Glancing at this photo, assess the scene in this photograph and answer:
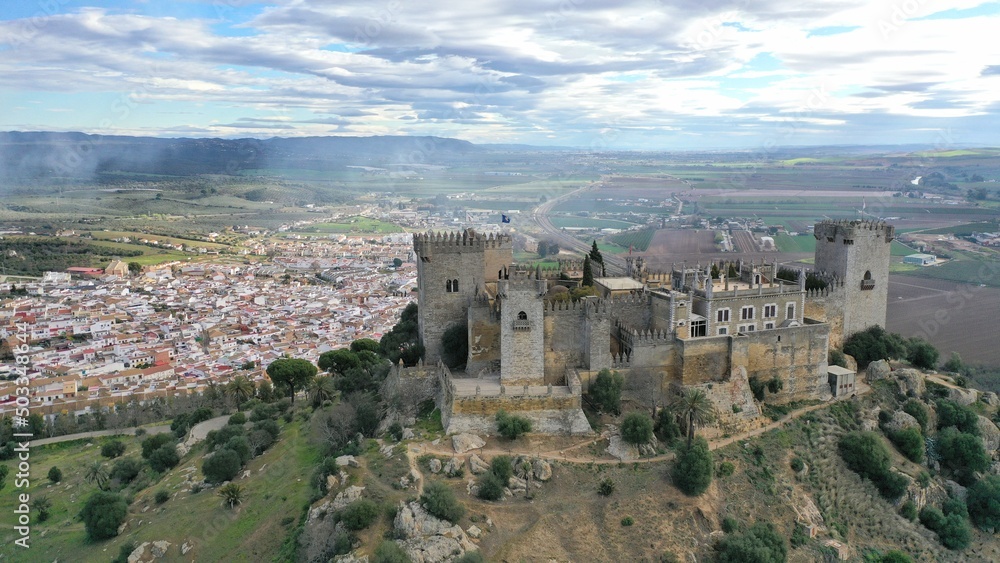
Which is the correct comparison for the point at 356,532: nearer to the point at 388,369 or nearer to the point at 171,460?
the point at 388,369

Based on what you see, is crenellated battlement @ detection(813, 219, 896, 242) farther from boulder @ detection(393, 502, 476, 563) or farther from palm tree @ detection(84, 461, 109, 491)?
palm tree @ detection(84, 461, 109, 491)

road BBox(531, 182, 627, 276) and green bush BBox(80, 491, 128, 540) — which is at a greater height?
road BBox(531, 182, 627, 276)

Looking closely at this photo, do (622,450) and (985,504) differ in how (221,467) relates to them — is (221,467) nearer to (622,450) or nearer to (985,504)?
(622,450)

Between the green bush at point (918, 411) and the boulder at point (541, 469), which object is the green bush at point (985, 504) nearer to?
the green bush at point (918, 411)

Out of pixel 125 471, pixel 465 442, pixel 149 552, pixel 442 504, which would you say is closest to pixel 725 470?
pixel 465 442

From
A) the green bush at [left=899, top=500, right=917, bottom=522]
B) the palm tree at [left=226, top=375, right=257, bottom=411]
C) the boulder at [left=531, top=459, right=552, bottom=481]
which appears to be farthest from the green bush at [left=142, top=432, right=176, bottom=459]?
the green bush at [left=899, top=500, right=917, bottom=522]

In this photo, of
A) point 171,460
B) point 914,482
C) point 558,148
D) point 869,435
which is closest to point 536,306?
point 869,435

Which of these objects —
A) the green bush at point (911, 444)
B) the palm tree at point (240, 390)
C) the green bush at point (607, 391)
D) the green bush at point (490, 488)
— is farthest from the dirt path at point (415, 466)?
the green bush at point (911, 444)
